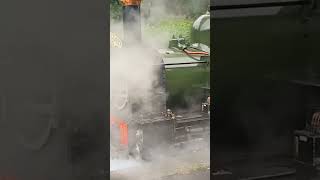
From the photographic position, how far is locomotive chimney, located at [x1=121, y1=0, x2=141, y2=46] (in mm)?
1604

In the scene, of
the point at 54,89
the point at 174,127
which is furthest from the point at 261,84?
the point at 54,89

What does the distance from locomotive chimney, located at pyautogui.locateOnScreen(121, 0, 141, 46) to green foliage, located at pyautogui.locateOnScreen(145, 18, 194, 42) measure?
5 cm

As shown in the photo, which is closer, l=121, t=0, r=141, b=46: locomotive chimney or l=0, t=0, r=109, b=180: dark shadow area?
l=0, t=0, r=109, b=180: dark shadow area

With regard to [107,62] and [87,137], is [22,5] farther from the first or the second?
[87,137]

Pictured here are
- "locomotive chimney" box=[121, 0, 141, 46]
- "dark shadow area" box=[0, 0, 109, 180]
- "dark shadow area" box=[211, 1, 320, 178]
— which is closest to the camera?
"dark shadow area" box=[0, 0, 109, 180]

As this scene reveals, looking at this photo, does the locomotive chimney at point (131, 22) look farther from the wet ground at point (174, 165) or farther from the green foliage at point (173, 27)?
the wet ground at point (174, 165)

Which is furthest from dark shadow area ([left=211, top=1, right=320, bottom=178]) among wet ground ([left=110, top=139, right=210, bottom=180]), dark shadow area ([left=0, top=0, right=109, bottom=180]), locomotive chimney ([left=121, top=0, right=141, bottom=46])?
dark shadow area ([left=0, top=0, right=109, bottom=180])

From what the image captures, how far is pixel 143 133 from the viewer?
5.54ft

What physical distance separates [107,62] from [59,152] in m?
0.37

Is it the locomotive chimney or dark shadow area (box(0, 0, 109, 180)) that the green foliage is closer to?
the locomotive chimney

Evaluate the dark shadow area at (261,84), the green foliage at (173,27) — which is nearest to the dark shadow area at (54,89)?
the green foliage at (173,27)

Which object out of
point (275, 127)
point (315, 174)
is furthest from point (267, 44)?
point (315, 174)

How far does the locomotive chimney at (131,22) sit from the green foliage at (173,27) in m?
0.05

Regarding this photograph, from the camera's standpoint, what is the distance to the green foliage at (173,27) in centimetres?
166
